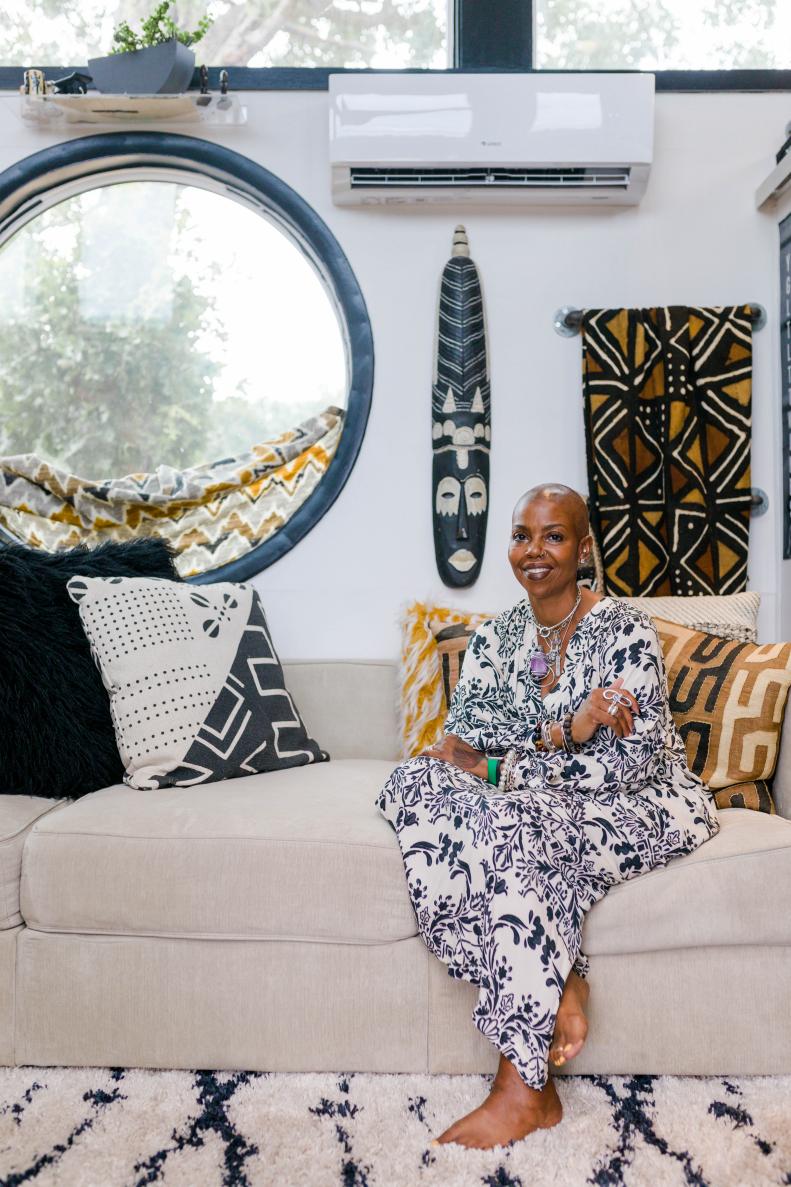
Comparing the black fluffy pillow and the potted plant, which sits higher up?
the potted plant

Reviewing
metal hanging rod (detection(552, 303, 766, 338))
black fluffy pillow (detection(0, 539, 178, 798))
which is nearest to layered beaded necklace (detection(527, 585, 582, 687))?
black fluffy pillow (detection(0, 539, 178, 798))

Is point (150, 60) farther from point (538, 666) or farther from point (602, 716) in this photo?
point (602, 716)

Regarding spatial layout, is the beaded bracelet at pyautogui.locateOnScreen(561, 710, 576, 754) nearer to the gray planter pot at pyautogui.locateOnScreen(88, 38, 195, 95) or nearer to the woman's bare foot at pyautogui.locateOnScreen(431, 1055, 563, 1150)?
the woman's bare foot at pyautogui.locateOnScreen(431, 1055, 563, 1150)

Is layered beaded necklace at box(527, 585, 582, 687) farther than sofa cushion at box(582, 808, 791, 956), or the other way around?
layered beaded necklace at box(527, 585, 582, 687)

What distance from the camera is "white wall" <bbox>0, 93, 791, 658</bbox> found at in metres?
3.14

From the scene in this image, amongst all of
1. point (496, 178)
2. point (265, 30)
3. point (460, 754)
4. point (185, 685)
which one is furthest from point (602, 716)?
point (265, 30)

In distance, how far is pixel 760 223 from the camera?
315 centimetres

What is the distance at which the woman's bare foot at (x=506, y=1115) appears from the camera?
1.58m

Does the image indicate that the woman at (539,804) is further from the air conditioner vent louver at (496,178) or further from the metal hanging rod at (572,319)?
the air conditioner vent louver at (496,178)

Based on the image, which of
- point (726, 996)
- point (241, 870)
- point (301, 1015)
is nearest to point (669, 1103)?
point (726, 996)

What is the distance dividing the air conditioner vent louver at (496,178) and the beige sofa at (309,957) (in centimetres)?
202

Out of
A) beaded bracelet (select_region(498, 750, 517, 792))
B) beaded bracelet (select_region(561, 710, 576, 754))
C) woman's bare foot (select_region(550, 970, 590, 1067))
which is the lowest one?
woman's bare foot (select_region(550, 970, 590, 1067))

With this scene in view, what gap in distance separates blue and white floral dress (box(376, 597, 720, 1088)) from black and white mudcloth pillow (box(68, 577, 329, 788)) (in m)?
0.47

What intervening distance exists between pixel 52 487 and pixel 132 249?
33.5 inches
